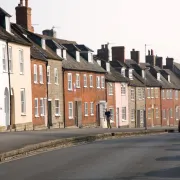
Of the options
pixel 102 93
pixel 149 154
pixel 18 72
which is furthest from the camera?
pixel 102 93

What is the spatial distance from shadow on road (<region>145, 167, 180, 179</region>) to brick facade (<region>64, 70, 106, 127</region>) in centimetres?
4070

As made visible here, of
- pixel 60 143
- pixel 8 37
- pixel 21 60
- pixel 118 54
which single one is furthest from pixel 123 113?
pixel 60 143

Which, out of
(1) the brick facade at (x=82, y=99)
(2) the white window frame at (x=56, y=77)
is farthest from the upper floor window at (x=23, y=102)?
(1) the brick facade at (x=82, y=99)

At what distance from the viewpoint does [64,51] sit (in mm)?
59562

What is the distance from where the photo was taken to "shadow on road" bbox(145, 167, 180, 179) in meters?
15.6

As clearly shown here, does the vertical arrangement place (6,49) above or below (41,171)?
above

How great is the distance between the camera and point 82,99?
62.7 meters

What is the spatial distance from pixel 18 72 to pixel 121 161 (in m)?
26.2

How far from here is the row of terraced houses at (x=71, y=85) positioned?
147ft

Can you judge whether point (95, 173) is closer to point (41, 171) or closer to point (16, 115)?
point (41, 171)

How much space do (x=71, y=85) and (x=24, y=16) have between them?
27.5 ft

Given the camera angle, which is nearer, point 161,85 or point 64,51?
point 64,51

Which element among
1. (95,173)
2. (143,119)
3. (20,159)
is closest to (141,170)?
(95,173)

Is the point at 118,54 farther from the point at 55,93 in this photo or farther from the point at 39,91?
the point at 39,91
